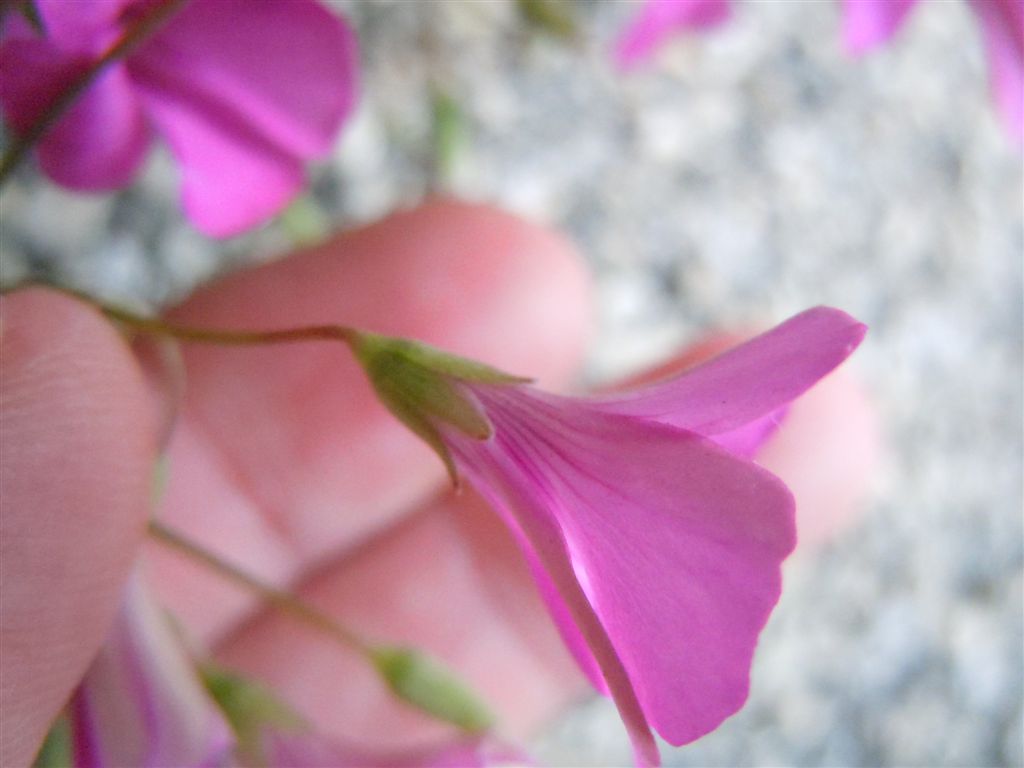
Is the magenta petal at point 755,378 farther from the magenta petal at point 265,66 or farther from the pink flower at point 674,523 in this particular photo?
the magenta petal at point 265,66

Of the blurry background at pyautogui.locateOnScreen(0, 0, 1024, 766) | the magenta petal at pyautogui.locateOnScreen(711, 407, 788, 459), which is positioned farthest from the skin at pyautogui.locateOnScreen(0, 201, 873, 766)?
the magenta petal at pyautogui.locateOnScreen(711, 407, 788, 459)

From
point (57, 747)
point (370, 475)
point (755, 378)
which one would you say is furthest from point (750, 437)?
point (370, 475)

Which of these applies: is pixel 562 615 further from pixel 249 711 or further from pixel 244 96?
pixel 244 96

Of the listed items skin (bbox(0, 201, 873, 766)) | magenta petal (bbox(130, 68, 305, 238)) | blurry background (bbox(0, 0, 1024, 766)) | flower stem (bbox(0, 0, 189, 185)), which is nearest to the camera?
flower stem (bbox(0, 0, 189, 185))

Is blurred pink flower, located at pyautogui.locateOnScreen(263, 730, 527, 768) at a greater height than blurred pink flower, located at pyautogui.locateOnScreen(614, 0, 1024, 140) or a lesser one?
lesser

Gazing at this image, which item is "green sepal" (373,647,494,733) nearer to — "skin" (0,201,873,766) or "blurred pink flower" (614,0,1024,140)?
"skin" (0,201,873,766)
